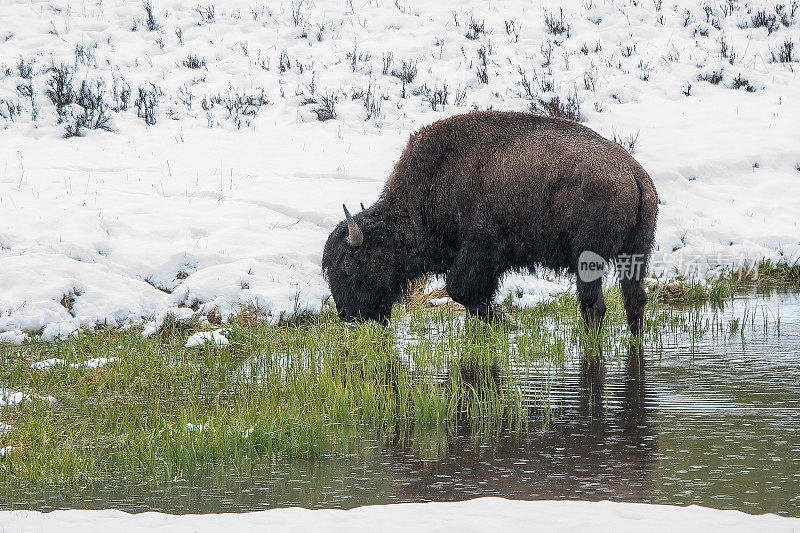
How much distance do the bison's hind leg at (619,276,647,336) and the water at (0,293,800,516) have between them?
1944 millimetres

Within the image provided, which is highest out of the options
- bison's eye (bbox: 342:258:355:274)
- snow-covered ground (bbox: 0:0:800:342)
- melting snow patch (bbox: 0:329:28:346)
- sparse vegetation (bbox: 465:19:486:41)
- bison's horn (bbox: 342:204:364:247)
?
sparse vegetation (bbox: 465:19:486:41)

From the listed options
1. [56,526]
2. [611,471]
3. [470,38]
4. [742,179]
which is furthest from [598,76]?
[56,526]

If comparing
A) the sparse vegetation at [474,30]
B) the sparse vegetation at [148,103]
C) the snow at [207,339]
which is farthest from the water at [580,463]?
the sparse vegetation at [474,30]

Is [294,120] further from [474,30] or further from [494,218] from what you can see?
[494,218]

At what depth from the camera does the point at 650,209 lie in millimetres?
7688

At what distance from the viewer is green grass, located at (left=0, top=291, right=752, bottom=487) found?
4469 mm

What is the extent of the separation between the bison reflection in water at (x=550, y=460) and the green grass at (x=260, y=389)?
0.19 m

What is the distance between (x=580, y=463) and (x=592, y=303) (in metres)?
3.86

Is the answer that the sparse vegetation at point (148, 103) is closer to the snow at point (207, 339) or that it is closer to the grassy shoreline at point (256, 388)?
the grassy shoreline at point (256, 388)

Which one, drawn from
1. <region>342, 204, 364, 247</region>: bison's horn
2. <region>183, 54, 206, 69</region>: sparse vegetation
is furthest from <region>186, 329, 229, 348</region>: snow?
<region>183, 54, 206, 69</region>: sparse vegetation

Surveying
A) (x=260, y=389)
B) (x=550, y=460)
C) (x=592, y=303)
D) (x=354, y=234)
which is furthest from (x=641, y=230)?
(x=550, y=460)

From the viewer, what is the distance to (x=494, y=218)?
823cm

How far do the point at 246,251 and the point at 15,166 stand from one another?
4722mm

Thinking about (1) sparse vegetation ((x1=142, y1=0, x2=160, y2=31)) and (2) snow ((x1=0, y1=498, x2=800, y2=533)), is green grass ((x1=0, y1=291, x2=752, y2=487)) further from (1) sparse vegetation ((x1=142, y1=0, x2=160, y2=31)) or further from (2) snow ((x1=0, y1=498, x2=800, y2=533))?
(1) sparse vegetation ((x1=142, y1=0, x2=160, y2=31))
